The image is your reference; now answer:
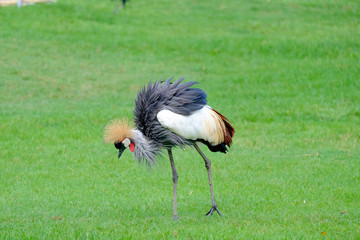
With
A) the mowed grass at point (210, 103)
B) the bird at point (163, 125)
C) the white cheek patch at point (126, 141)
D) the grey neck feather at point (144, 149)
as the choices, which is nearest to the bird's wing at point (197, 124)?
the bird at point (163, 125)

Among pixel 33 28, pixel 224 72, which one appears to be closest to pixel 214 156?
pixel 224 72

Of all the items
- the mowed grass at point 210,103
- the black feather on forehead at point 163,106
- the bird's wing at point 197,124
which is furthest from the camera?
the mowed grass at point 210,103

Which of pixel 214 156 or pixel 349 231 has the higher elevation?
pixel 349 231

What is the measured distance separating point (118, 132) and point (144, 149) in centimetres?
38

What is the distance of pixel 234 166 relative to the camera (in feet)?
33.6

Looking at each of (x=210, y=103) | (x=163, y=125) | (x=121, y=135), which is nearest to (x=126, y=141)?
(x=121, y=135)

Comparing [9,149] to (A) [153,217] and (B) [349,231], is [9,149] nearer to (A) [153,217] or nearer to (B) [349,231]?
(A) [153,217]

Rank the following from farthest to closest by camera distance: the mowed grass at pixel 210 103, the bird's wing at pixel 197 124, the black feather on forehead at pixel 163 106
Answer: the mowed grass at pixel 210 103
the black feather on forehead at pixel 163 106
the bird's wing at pixel 197 124

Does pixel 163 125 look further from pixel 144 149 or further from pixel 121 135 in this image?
pixel 121 135

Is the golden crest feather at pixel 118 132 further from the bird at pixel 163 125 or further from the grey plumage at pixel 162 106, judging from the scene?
the grey plumage at pixel 162 106

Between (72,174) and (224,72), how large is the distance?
386 inches

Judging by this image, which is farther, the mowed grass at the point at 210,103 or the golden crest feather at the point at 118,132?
the mowed grass at the point at 210,103

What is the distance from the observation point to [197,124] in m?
7.03

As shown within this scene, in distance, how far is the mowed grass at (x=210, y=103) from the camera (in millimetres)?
7152
